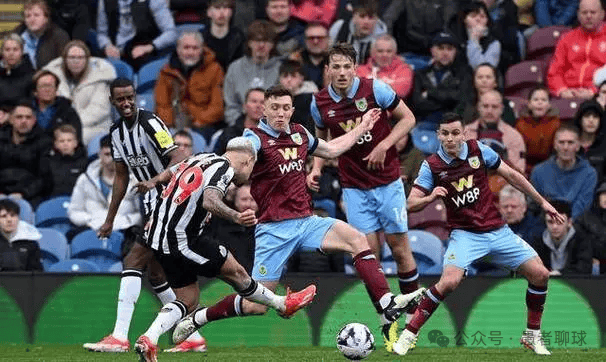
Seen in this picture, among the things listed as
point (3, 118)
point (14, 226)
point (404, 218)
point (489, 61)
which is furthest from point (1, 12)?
point (404, 218)

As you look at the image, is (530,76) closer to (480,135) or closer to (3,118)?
(480,135)

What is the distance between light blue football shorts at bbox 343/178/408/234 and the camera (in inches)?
→ 557

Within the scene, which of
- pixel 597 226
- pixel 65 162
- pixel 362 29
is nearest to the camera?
pixel 597 226

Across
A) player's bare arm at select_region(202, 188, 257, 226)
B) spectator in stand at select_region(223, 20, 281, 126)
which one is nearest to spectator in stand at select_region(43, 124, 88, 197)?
spectator in stand at select_region(223, 20, 281, 126)

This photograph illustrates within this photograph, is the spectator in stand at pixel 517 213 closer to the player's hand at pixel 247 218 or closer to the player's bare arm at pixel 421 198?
the player's bare arm at pixel 421 198

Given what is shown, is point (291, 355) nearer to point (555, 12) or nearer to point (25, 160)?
point (25, 160)

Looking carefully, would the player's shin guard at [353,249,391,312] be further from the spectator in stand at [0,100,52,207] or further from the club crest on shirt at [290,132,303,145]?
the spectator in stand at [0,100,52,207]

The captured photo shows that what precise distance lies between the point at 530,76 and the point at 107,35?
225 inches

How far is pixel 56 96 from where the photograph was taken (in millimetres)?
18859

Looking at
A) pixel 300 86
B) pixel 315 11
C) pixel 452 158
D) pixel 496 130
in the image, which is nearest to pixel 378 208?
pixel 452 158

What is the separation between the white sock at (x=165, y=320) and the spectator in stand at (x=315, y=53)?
22.7ft

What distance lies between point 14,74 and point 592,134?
287 inches

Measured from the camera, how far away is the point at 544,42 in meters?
19.9

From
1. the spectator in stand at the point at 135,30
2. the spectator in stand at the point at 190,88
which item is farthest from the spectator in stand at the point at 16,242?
the spectator in stand at the point at 135,30
